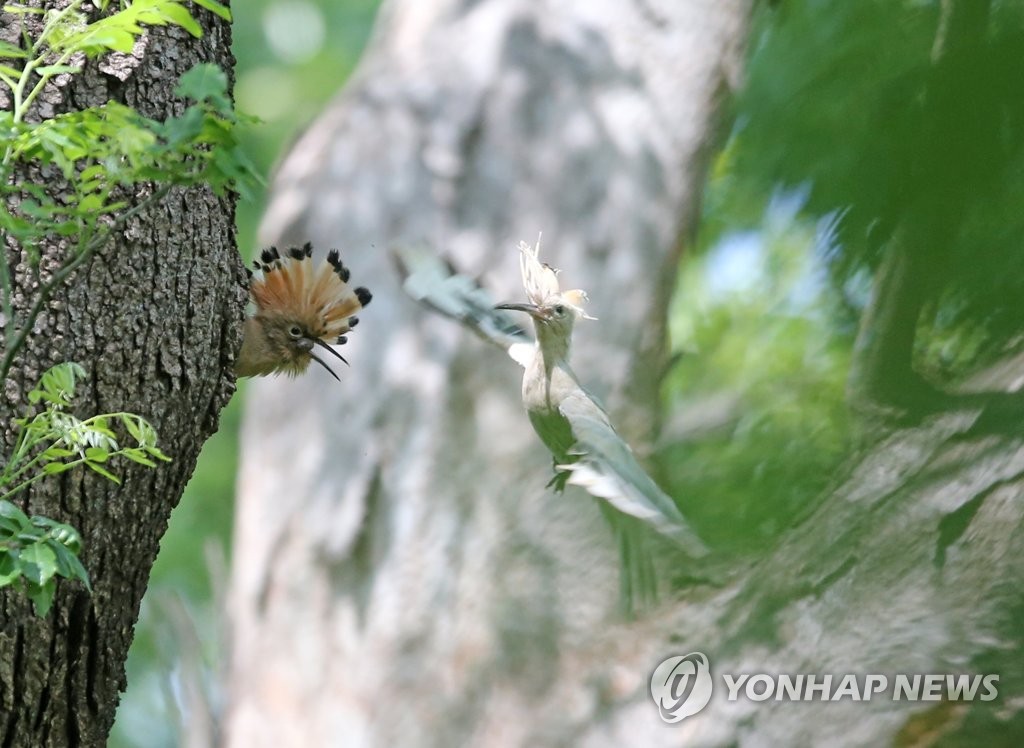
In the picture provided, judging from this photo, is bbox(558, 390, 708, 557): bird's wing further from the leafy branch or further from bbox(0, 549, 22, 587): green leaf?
bbox(0, 549, 22, 587): green leaf

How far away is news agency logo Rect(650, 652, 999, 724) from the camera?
6.18ft

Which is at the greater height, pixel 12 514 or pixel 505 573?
pixel 505 573

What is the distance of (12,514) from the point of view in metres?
1.01

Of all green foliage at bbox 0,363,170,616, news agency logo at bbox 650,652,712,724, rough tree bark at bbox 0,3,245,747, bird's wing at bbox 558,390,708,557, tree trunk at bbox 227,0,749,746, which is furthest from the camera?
tree trunk at bbox 227,0,749,746

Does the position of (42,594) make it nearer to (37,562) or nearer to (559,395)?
(37,562)

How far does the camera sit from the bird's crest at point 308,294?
6.04ft

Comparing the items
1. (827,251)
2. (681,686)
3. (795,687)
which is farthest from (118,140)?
(681,686)

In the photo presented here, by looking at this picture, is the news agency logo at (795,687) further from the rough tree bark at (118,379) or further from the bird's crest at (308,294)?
the rough tree bark at (118,379)

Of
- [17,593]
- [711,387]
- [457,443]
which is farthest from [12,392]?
[711,387]

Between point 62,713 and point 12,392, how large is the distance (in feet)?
1.27

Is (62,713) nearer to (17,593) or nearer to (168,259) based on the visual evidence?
(17,593)

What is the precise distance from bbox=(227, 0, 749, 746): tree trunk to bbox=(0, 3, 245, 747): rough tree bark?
1461mm

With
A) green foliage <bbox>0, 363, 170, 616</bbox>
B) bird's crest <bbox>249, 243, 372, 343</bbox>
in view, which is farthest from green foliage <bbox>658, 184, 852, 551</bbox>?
green foliage <bbox>0, 363, 170, 616</bbox>

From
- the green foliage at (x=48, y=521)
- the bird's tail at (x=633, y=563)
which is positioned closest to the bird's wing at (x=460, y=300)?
the bird's tail at (x=633, y=563)
